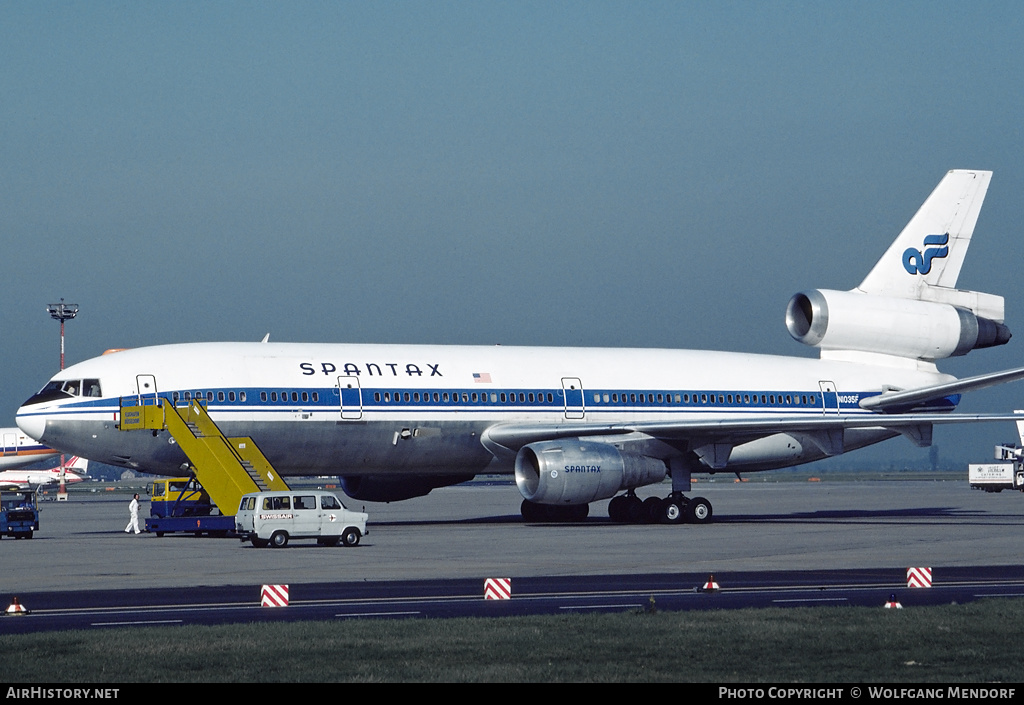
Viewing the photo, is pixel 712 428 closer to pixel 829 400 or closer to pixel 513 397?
pixel 513 397

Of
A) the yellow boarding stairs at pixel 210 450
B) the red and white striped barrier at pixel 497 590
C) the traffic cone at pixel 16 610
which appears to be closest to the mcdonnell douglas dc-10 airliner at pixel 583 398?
the yellow boarding stairs at pixel 210 450

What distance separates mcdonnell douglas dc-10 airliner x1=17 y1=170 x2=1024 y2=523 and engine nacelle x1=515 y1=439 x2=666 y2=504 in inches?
2.3

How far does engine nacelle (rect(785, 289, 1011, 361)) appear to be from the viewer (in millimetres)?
48031

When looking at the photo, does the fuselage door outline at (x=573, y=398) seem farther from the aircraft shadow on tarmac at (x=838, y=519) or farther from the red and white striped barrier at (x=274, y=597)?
the red and white striped barrier at (x=274, y=597)

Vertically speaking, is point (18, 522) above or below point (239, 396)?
below

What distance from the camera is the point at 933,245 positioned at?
162 feet

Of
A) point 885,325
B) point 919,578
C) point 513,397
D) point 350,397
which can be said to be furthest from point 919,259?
point 919,578

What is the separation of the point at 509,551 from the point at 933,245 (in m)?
23.9

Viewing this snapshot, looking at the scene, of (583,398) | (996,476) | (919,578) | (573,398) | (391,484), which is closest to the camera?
(919,578)

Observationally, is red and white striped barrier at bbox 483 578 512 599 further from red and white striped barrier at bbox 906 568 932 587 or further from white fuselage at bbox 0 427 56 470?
white fuselage at bbox 0 427 56 470

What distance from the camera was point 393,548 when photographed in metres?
33.7

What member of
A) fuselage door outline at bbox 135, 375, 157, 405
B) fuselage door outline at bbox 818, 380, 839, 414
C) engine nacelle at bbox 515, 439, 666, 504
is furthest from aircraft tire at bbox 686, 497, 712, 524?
fuselage door outline at bbox 135, 375, 157, 405

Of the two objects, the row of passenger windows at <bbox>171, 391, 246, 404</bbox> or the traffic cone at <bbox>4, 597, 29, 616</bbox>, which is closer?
the traffic cone at <bbox>4, 597, 29, 616</bbox>

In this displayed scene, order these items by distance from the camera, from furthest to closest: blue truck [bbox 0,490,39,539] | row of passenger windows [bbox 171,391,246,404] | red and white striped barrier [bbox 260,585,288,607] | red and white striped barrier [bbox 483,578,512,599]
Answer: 1. blue truck [bbox 0,490,39,539]
2. row of passenger windows [bbox 171,391,246,404]
3. red and white striped barrier [bbox 483,578,512,599]
4. red and white striped barrier [bbox 260,585,288,607]
